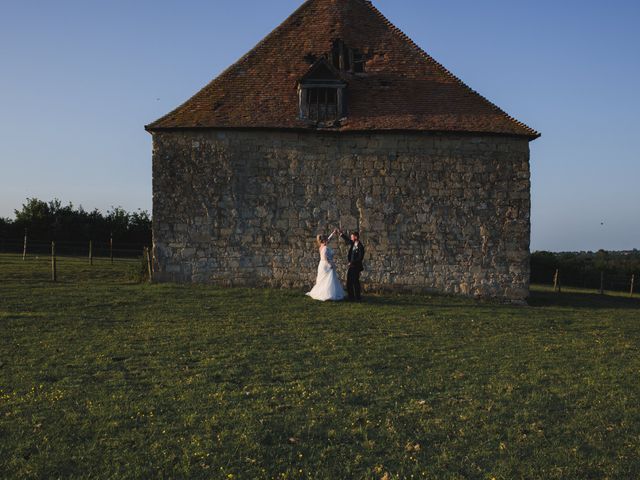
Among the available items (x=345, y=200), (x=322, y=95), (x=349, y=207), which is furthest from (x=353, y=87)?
(x=349, y=207)

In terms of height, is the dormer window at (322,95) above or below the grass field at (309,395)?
above

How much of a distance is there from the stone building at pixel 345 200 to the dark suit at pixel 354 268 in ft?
5.76

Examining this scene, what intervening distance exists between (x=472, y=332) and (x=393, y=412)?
233 inches

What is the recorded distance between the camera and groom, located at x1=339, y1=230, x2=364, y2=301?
16.1 metres

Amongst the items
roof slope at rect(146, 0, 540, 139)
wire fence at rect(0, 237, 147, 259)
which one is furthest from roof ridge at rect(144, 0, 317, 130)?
wire fence at rect(0, 237, 147, 259)

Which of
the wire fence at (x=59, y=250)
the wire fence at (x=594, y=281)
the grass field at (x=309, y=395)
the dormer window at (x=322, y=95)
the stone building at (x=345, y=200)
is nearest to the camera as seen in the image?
the grass field at (x=309, y=395)

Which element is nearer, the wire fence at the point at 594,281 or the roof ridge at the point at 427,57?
the roof ridge at the point at 427,57

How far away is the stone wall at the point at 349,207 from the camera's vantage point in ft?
58.8

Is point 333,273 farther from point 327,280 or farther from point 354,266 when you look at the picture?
point 354,266

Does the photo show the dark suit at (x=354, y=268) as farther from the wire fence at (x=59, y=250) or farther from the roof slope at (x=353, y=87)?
the wire fence at (x=59, y=250)

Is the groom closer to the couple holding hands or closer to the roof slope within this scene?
the couple holding hands

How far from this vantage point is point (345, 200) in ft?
58.8

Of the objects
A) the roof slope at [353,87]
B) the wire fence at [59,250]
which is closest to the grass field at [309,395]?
the roof slope at [353,87]

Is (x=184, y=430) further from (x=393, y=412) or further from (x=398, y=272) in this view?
(x=398, y=272)
